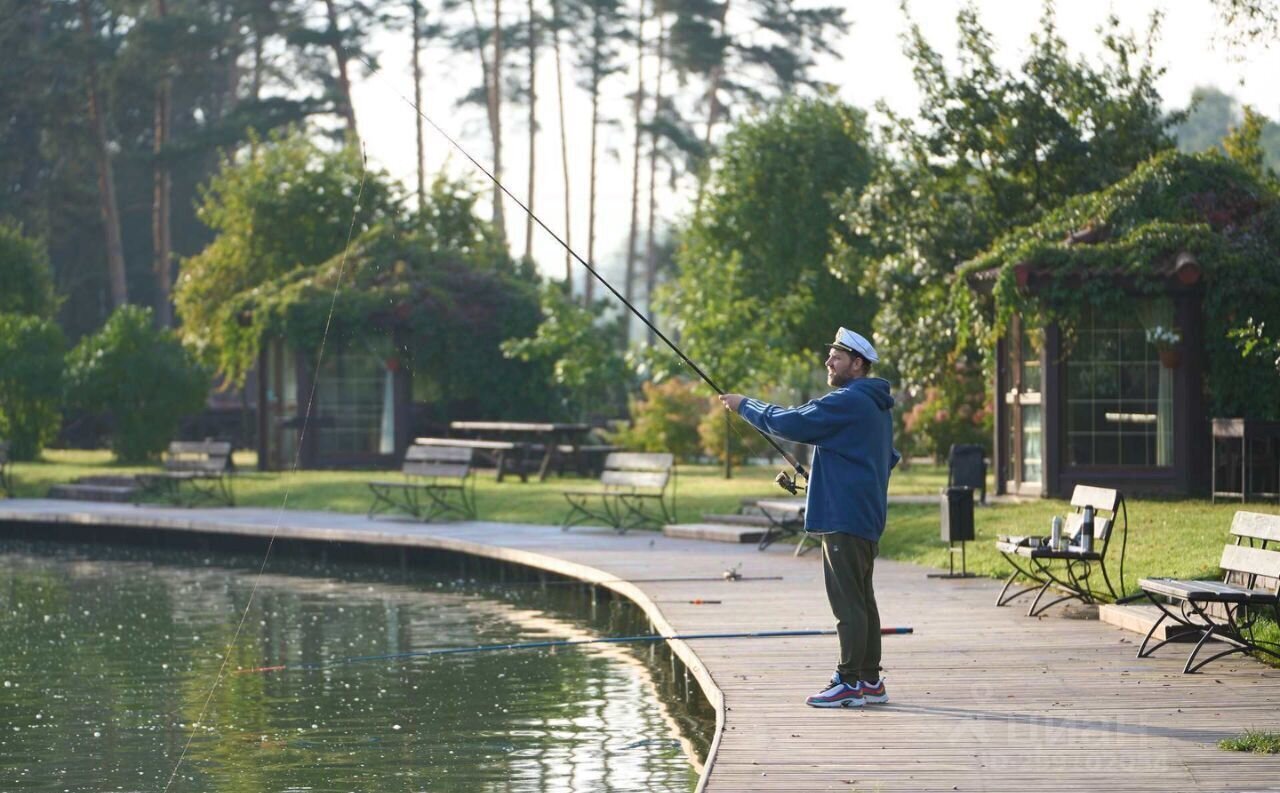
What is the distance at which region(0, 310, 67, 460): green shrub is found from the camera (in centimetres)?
3044

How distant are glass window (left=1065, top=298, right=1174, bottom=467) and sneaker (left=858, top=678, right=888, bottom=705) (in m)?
10.6

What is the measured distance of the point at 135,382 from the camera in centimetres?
3012

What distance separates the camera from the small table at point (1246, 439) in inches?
687

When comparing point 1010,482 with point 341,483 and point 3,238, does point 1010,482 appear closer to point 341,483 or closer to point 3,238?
point 341,483

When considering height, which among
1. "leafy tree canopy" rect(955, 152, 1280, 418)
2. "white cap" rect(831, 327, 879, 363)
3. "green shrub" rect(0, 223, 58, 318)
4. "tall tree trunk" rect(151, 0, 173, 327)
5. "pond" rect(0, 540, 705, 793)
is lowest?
"pond" rect(0, 540, 705, 793)

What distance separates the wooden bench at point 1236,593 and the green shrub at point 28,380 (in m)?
23.4

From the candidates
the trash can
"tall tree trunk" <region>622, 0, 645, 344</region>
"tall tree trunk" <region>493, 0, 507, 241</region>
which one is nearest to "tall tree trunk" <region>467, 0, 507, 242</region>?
"tall tree trunk" <region>493, 0, 507, 241</region>

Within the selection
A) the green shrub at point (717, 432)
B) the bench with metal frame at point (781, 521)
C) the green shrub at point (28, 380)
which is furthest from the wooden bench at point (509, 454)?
the bench with metal frame at point (781, 521)

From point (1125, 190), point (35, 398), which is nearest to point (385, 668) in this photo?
point (1125, 190)

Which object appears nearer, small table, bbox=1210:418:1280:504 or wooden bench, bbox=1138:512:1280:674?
wooden bench, bbox=1138:512:1280:674

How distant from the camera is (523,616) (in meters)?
15.3

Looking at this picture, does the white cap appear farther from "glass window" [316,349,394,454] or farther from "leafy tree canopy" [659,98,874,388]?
"glass window" [316,349,394,454]

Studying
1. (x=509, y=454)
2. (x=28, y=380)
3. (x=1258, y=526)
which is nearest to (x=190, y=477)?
(x=509, y=454)

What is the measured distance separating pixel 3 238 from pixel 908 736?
97.5ft
